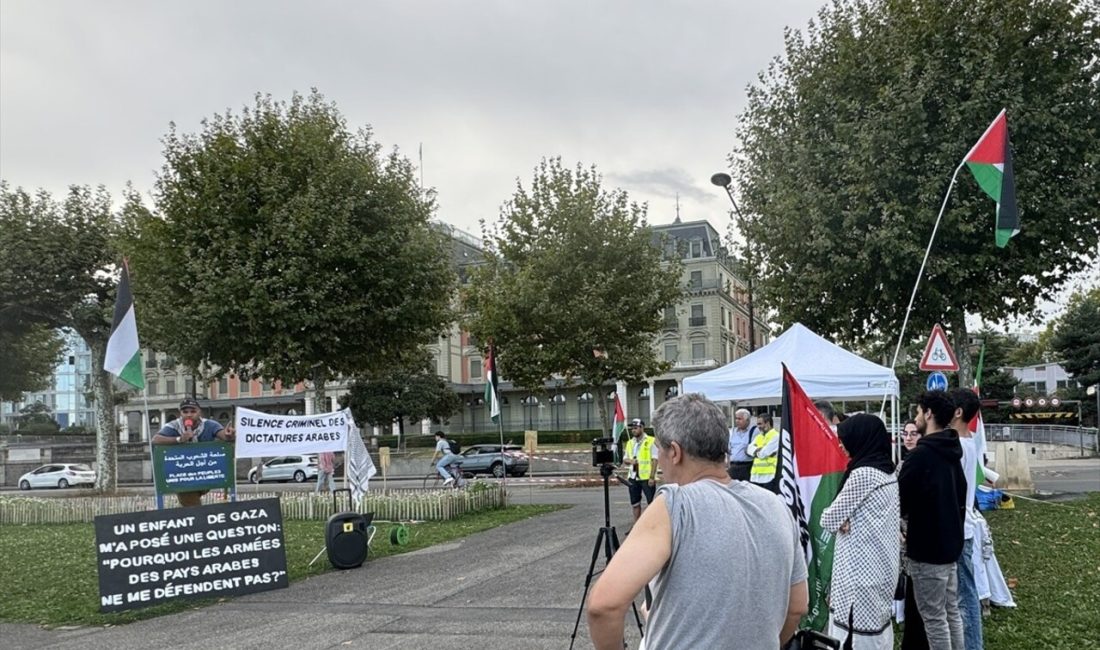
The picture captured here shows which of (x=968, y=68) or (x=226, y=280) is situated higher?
(x=968, y=68)

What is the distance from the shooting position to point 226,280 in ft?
72.7

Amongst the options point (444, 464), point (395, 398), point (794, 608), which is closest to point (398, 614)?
point (794, 608)

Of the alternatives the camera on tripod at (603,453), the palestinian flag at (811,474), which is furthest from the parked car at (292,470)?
the palestinian flag at (811,474)

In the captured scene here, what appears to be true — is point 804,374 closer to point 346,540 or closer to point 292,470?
point 346,540

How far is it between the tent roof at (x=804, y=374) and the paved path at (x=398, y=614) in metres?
3.23

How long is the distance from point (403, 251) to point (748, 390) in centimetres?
1323

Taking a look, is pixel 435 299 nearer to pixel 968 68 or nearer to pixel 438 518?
pixel 438 518

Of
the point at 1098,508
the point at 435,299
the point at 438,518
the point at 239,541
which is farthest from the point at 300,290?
the point at 1098,508

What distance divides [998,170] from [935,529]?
34.1 feet

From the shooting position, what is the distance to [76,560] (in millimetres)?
13773

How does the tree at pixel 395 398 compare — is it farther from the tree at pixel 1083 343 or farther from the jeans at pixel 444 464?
the tree at pixel 1083 343

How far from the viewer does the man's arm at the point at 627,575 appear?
2.45 m

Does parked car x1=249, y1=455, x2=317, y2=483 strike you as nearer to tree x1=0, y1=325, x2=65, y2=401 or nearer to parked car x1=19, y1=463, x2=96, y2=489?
parked car x1=19, y1=463, x2=96, y2=489

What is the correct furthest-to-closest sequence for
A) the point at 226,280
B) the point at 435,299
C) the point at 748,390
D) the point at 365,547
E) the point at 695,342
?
the point at 695,342 < the point at 435,299 < the point at 226,280 < the point at 748,390 < the point at 365,547
